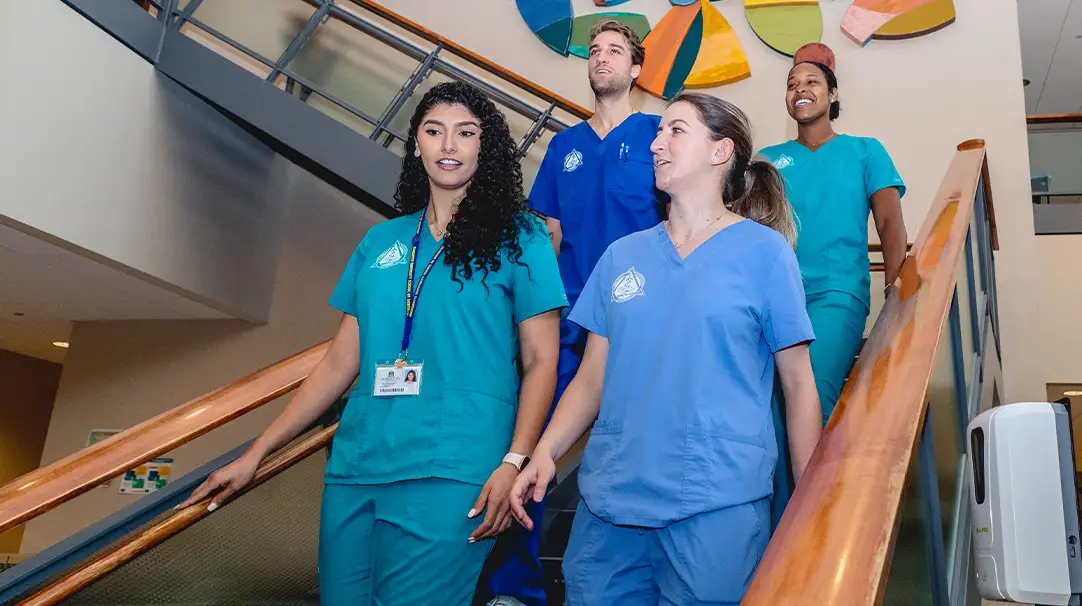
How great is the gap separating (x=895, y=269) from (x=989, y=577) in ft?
2.99

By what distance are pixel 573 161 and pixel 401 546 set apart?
1.21 m

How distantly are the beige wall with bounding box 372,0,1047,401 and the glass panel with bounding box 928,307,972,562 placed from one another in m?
2.84

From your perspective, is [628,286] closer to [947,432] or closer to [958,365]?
[947,432]

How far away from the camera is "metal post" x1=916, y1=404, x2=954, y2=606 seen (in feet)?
4.38

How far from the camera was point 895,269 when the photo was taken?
2195 millimetres

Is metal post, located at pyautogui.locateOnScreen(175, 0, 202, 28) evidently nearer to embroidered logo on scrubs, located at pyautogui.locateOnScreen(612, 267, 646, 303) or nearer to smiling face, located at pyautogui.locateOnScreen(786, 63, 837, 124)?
smiling face, located at pyautogui.locateOnScreen(786, 63, 837, 124)

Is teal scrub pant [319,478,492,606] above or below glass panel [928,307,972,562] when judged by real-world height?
below

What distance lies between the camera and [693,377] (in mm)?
1288

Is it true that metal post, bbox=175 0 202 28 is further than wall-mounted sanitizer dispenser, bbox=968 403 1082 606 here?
Yes

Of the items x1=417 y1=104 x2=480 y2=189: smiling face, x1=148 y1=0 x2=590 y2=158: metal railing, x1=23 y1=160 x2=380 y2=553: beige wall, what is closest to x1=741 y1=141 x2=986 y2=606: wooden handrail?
x1=417 y1=104 x2=480 y2=189: smiling face

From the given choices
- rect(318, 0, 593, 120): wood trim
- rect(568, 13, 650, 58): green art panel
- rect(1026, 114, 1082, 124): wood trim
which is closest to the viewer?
rect(318, 0, 593, 120): wood trim

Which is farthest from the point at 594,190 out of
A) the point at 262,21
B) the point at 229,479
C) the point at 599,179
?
the point at 262,21

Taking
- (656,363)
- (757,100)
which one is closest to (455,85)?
(656,363)

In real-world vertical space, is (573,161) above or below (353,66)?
below
